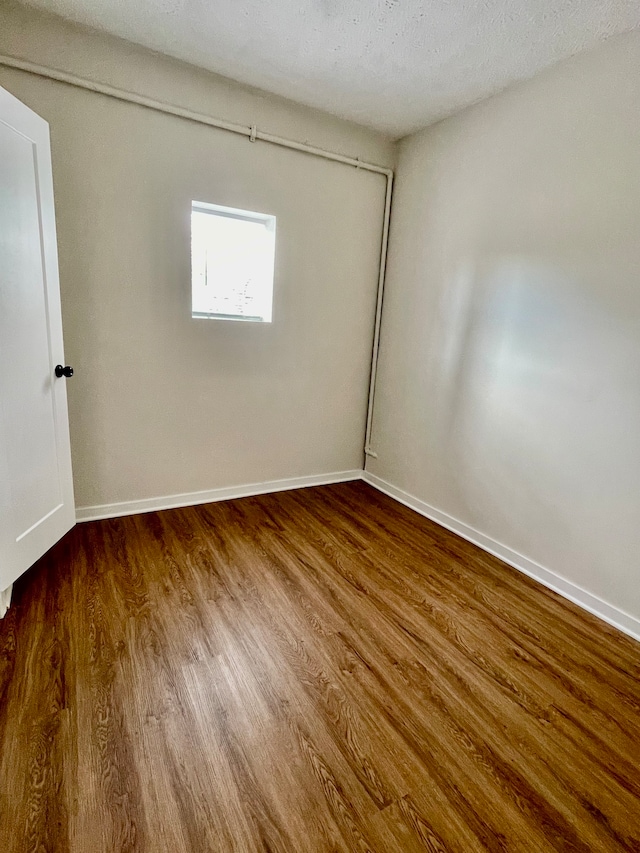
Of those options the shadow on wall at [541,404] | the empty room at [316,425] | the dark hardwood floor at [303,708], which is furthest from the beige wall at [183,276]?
the shadow on wall at [541,404]

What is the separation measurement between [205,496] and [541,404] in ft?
7.57

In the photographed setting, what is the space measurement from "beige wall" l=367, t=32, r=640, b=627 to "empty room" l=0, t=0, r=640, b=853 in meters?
0.02

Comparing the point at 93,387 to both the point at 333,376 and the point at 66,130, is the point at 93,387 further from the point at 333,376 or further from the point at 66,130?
the point at 333,376

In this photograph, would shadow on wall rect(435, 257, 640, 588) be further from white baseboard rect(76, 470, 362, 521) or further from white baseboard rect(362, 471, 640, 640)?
white baseboard rect(76, 470, 362, 521)

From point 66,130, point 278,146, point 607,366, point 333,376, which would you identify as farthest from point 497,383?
point 66,130

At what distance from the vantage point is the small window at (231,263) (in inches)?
111

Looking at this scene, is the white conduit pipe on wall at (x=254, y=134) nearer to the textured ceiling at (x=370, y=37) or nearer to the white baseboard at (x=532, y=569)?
the textured ceiling at (x=370, y=37)

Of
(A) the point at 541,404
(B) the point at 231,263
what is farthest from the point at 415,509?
(B) the point at 231,263

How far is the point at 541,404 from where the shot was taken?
2324 millimetres

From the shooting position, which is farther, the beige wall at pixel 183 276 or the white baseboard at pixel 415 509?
the beige wall at pixel 183 276

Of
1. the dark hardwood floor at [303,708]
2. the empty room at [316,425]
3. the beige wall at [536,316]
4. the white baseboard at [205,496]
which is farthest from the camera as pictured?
the white baseboard at [205,496]

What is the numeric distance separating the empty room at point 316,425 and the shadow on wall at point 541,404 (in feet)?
0.06

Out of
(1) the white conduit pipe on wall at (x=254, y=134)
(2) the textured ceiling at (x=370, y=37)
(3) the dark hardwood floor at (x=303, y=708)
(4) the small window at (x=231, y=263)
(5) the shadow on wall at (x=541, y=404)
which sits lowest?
(3) the dark hardwood floor at (x=303, y=708)

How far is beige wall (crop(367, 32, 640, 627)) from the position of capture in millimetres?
1967
